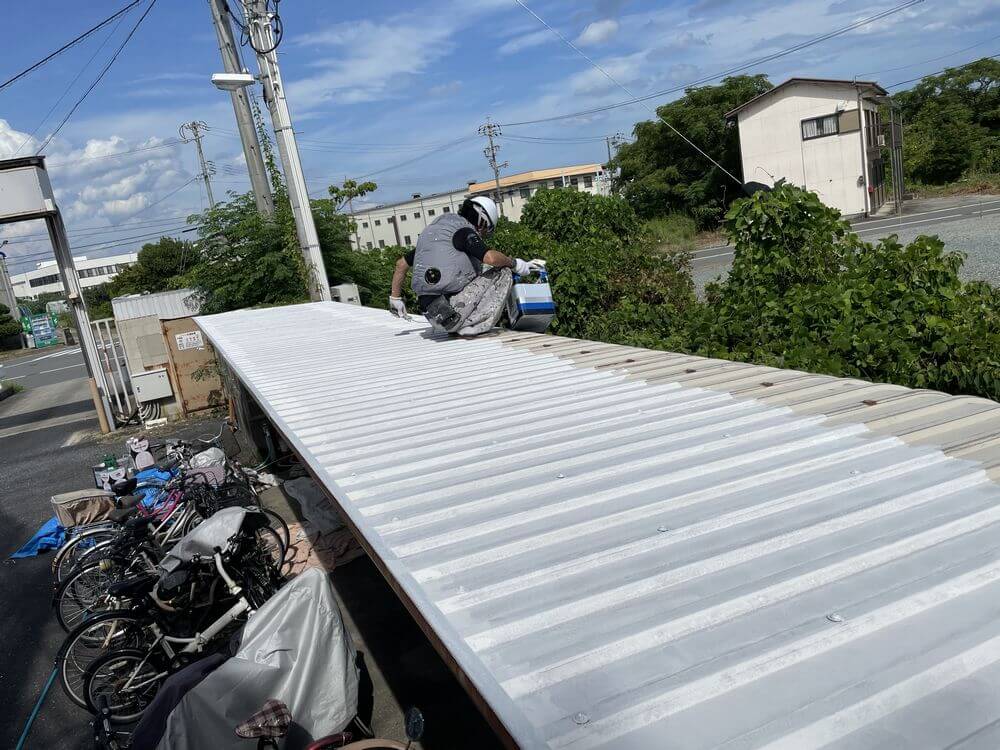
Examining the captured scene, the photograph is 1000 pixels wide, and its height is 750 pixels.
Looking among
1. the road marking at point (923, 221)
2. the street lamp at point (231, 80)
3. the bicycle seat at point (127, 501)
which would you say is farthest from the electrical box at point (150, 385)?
the road marking at point (923, 221)

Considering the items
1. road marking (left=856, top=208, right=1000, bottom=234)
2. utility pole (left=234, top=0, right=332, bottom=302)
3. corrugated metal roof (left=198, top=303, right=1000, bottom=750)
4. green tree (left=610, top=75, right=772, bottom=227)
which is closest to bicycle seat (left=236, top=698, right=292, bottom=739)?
corrugated metal roof (left=198, top=303, right=1000, bottom=750)

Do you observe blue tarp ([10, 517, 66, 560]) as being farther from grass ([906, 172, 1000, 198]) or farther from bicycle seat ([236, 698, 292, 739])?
grass ([906, 172, 1000, 198])

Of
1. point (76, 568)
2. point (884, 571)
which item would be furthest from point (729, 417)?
point (76, 568)

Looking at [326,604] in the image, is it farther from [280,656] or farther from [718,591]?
[718,591]

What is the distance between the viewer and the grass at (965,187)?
103ft

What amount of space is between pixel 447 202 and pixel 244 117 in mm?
60694

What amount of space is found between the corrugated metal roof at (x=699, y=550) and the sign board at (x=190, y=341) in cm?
950

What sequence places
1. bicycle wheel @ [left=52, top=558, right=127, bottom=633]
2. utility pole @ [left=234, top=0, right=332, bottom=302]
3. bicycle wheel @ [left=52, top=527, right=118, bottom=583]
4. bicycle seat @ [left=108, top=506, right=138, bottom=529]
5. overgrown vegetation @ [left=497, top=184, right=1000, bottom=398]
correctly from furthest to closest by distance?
1. utility pole @ [left=234, top=0, right=332, bottom=302]
2. bicycle seat @ [left=108, top=506, right=138, bottom=529]
3. bicycle wheel @ [left=52, top=527, right=118, bottom=583]
4. bicycle wheel @ [left=52, top=558, right=127, bottom=633]
5. overgrown vegetation @ [left=497, top=184, right=1000, bottom=398]

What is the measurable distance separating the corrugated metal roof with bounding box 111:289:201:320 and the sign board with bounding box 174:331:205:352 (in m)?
1.98

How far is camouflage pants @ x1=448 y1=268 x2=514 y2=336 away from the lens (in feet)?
21.0

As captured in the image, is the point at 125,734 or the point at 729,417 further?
the point at 125,734

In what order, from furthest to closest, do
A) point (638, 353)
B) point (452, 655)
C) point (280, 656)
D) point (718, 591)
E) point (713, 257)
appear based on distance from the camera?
point (713, 257)
point (638, 353)
point (280, 656)
point (718, 591)
point (452, 655)

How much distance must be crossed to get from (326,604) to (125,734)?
146 cm

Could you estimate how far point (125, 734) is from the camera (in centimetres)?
403
